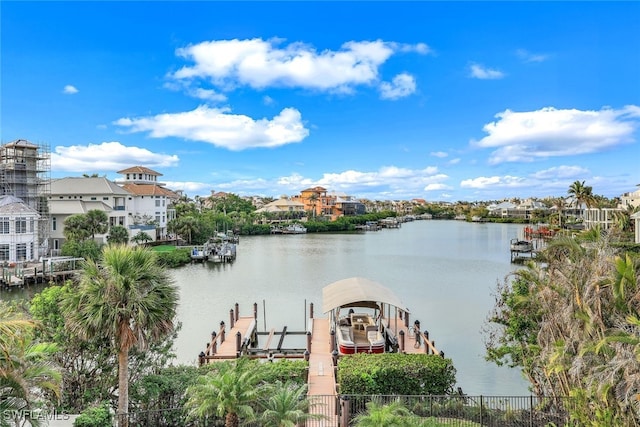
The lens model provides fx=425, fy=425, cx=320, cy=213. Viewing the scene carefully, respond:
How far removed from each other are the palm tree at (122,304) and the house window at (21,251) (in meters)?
33.7

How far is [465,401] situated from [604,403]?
154 inches

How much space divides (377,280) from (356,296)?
2021 centimetres

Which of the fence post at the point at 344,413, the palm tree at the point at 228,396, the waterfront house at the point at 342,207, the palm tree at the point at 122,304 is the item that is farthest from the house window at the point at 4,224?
the waterfront house at the point at 342,207

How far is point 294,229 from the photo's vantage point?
92.7 m

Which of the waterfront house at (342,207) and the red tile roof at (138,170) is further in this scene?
the waterfront house at (342,207)

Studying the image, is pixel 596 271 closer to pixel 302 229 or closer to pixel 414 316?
pixel 414 316

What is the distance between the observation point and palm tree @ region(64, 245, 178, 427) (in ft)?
29.7

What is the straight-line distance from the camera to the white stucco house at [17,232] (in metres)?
35.5

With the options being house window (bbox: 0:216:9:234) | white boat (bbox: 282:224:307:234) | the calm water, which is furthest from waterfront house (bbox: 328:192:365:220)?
house window (bbox: 0:216:9:234)

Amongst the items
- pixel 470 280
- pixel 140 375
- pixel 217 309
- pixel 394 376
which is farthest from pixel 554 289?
pixel 470 280

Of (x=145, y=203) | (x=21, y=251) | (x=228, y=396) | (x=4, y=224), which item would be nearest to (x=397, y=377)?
(x=228, y=396)

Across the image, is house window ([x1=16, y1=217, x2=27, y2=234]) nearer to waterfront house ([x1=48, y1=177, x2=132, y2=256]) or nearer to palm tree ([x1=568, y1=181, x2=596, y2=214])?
waterfront house ([x1=48, y1=177, x2=132, y2=256])

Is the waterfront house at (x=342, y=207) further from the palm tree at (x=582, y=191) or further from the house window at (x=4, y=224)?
the house window at (x=4, y=224)

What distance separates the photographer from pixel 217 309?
2647 cm
